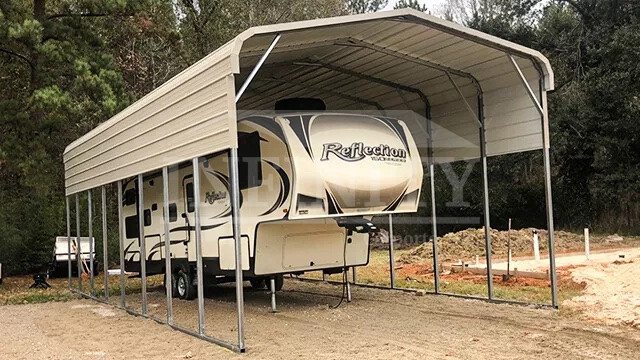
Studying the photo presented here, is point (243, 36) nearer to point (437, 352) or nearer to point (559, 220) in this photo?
point (437, 352)

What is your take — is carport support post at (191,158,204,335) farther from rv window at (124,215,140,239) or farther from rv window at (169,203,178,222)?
rv window at (124,215,140,239)

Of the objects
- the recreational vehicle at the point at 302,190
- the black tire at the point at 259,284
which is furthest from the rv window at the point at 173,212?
the black tire at the point at 259,284

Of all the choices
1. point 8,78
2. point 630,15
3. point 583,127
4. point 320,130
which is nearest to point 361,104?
point 320,130

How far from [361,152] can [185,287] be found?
4704 mm

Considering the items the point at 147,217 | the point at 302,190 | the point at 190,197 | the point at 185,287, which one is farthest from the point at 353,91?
the point at 185,287

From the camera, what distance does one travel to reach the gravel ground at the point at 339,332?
6660 mm

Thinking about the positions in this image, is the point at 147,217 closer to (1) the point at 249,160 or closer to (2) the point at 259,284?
(2) the point at 259,284

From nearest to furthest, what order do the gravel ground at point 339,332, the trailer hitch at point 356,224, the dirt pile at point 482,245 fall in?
1. the gravel ground at point 339,332
2. the trailer hitch at point 356,224
3. the dirt pile at point 482,245

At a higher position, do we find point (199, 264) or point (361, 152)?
point (361, 152)

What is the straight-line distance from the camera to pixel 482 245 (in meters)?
21.0

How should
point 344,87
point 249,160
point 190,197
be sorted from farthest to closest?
point 344,87 < point 190,197 < point 249,160

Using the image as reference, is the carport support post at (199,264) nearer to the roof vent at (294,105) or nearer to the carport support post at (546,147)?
the roof vent at (294,105)

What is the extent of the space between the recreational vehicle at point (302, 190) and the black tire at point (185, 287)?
0.21 metres

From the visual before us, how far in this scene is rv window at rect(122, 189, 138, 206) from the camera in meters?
12.4
